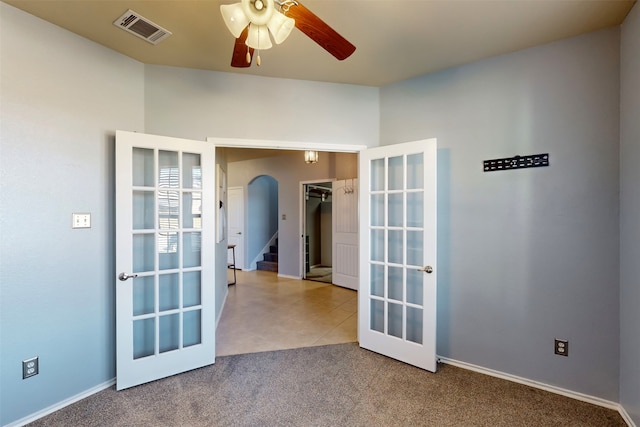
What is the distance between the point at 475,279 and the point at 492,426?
42.2 inches

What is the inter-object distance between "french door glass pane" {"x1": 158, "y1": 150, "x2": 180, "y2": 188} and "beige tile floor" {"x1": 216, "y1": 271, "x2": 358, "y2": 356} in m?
1.70

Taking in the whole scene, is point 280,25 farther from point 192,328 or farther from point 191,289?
point 192,328

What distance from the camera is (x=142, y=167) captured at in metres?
2.39

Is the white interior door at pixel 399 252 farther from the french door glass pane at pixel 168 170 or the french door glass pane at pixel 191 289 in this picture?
the french door glass pane at pixel 168 170

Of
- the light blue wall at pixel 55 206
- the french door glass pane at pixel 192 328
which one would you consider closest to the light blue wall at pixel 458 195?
the light blue wall at pixel 55 206

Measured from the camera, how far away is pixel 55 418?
1.92 metres

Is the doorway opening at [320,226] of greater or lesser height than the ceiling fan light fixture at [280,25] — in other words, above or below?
below

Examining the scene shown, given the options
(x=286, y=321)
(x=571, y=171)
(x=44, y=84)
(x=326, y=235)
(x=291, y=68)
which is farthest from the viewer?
(x=326, y=235)

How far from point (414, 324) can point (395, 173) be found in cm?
144

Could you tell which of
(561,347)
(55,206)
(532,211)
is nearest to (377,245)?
(532,211)

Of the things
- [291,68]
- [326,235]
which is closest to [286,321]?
[291,68]

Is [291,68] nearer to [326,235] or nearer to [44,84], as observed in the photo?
[44,84]

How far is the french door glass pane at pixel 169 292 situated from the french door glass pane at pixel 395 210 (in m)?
2.03

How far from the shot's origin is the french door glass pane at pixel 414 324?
2.66 m
